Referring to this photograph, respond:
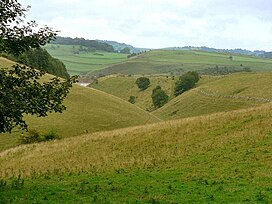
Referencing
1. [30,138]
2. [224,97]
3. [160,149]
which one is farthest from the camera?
[224,97]

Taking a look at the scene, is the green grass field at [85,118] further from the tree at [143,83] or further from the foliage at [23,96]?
the tree at [143,83]

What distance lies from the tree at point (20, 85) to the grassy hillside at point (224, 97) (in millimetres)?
82539

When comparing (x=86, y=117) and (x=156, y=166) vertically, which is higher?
(x=156, y=166)

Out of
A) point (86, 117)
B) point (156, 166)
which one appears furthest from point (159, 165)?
point (86, 117)

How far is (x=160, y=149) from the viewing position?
1222 inches

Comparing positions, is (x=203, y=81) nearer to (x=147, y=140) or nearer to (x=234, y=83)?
(x=234, y=83)

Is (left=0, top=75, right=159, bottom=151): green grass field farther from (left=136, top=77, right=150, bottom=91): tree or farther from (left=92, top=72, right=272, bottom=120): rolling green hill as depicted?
(left=136, top=77, right=150, bottom=91): tree

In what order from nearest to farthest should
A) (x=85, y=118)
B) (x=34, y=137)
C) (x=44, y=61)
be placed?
1. (x=34, y=137)
2. (x=85, y=118)
3. (x=44, y=61)

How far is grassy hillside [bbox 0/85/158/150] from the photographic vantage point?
63.4 m

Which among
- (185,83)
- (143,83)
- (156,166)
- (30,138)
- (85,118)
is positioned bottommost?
(30,138)

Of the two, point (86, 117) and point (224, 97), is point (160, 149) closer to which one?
point (86, 117)

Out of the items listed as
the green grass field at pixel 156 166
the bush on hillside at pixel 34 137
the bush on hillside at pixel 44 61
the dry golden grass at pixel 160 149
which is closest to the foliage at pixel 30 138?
the bush on hillside at pixel 34 137

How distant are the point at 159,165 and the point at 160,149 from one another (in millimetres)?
4968

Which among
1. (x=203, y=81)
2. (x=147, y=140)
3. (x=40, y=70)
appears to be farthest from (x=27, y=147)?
(x=203, y=81)
